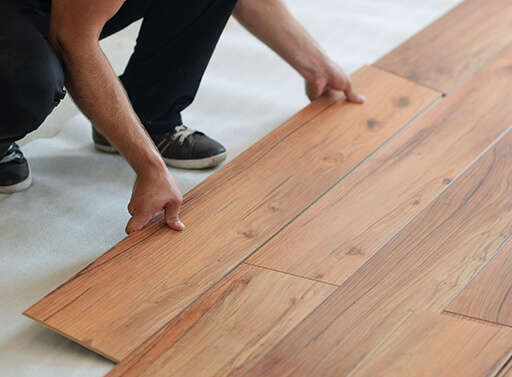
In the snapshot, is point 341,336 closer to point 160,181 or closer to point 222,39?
point 160,181

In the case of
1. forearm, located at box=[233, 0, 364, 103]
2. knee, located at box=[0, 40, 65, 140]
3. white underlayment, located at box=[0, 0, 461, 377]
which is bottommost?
white underlayment, located at box=[0, 0, 461, 377]

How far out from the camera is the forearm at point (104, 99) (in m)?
1.55

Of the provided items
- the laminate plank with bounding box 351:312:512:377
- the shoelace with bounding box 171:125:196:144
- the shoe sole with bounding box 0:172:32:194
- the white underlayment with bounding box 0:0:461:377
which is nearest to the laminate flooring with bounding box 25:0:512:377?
the laminate plank with bounding box 351:312:512:377

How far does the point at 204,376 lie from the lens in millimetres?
1292

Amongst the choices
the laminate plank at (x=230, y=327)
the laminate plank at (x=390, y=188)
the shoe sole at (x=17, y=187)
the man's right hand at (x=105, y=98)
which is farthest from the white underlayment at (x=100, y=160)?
the laminate plank at (x=390, y=188)

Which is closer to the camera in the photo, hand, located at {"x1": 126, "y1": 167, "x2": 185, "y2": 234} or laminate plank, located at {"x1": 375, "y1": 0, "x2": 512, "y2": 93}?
hand, located at {"x1": 126, "y1": 167, "x2": 185, "y2": 234}

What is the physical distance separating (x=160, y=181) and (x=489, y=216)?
804 mm

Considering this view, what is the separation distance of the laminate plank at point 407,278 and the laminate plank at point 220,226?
10.2 inches

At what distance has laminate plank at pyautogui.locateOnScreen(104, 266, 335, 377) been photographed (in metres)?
1.32

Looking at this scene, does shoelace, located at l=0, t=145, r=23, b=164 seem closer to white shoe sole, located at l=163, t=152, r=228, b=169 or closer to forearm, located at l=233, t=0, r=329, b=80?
white shoe sole, located at l=163, t=152, r=228, b=169

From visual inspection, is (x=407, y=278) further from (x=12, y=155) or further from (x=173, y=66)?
(x=12, y=155)

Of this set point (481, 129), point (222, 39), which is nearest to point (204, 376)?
point (481, 129)

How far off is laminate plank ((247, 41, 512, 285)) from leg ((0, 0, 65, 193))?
0.59 meters

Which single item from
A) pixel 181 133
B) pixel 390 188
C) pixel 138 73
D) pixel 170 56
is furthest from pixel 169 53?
pixel 390 188
